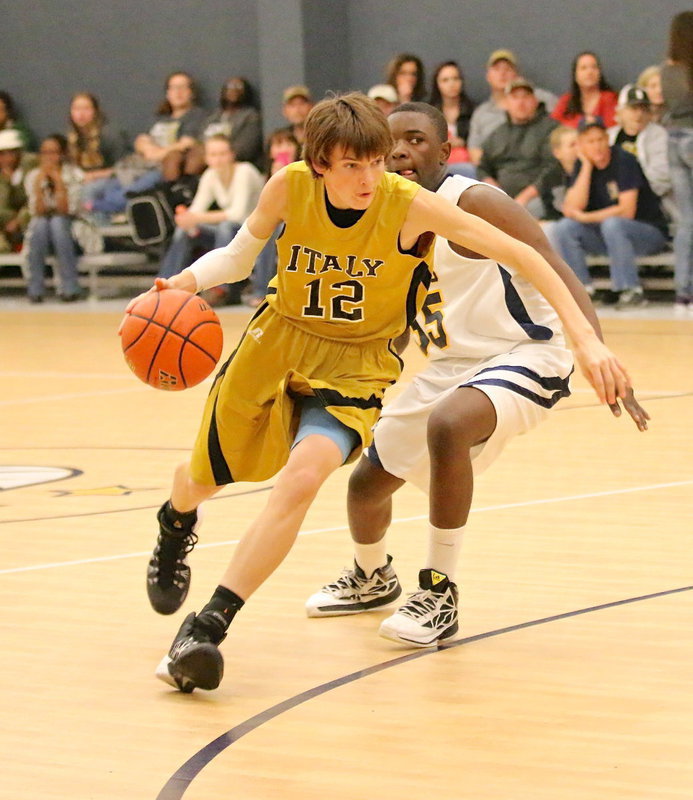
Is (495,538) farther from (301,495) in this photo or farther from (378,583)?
(301,495)

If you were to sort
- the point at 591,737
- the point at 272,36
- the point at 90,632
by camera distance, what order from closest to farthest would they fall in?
the point at 591,737
the point at 90,632
the point at 272,36

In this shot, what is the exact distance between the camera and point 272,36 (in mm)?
13984

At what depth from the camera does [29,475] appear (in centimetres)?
633

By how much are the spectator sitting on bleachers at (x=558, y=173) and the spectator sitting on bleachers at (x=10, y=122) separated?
5.74 m

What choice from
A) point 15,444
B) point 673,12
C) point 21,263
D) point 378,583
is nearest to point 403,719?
point 378,583

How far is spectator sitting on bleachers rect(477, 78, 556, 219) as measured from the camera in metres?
12.0

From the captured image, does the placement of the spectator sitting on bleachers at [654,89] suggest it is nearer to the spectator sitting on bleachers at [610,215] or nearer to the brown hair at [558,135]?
the spectator sitting on bleachers at [610,215]

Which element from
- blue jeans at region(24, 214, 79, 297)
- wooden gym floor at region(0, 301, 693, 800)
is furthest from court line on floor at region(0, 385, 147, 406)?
blue jeans at region(24, 214, 79, 297)

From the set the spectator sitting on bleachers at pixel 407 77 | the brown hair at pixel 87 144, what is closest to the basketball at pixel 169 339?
the spectator sitting on bleachers at pixel 407 77

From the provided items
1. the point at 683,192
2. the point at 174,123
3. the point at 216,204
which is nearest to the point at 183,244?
the point at 216,204

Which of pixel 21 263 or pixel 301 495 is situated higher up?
pixel 301 495

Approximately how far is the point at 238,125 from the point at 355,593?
994 centimetres

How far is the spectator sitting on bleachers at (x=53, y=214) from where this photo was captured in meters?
13.9

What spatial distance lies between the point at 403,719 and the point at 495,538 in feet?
5.77
